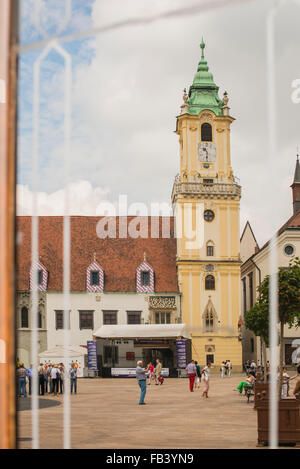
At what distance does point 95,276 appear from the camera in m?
37.5

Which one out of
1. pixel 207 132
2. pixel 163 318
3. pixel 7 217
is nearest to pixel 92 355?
pixel 163 318

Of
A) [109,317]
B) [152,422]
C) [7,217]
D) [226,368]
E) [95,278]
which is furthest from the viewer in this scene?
[109,317]

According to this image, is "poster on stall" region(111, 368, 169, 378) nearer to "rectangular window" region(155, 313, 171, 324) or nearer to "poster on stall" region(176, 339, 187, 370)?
"poster on stall" region(176, 339, 187, 370)

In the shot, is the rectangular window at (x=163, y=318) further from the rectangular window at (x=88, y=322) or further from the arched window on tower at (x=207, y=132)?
the arched window on tower at (x=207, y=132)

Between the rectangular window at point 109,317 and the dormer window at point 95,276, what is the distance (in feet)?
4.88

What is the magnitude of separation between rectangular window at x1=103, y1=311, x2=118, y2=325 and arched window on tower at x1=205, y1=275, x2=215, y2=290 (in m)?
5.64

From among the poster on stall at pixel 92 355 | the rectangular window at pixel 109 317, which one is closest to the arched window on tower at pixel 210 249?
the rectangular window at pixel 109 317

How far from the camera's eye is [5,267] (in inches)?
195

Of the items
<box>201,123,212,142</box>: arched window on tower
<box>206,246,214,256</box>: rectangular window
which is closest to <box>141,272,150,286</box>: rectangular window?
<box>206,246,214,256</box>: rectangular window

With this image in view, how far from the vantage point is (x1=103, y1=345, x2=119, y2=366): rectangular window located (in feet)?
107

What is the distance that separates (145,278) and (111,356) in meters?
8.67

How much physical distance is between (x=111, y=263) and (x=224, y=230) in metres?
7.15

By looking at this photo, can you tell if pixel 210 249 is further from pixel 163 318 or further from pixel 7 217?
pixel 7 217
